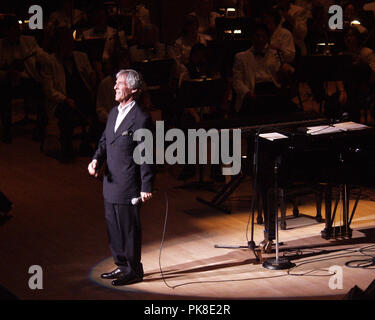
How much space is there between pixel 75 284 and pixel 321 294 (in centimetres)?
181

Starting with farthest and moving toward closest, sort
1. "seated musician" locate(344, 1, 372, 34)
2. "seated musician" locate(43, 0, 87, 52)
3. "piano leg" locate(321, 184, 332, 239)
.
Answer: "seated musician" locate(344, 1, 372, 34), "seated musician" locate(43, 0, 87, 52), "piano leg" locate(321, 184, 332, 239)

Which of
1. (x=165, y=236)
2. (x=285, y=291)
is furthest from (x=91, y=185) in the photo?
(x=285, y=291)

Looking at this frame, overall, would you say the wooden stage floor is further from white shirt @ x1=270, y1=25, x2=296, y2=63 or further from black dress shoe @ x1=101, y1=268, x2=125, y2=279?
white shirt @ x1=270, y1=25, x2=296, y2=63

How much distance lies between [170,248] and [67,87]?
3.97m

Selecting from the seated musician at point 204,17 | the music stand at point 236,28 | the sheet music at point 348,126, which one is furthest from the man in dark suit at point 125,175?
the seated musician at point 204,17

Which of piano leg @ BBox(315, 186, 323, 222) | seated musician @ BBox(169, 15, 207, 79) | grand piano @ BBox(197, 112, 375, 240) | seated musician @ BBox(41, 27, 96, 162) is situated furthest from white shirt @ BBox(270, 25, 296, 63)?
grand piano @ BBox(197, 112, 375, 240)

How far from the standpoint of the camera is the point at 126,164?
5918 millimetres

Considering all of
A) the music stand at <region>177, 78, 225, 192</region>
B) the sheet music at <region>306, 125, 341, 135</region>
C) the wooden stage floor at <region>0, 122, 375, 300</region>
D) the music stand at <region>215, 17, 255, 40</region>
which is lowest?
the wooden stage floor at <region>0, 122, 375, 300</region>

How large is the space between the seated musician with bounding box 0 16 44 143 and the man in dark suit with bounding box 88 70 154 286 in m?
4.56

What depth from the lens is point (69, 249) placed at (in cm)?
687

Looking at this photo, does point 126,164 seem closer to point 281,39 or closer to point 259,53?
point 259,53

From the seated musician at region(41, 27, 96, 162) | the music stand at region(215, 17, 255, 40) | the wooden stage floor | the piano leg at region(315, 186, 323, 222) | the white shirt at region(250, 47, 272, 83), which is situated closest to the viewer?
the wooden stage floor

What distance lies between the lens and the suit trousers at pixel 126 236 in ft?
19.6

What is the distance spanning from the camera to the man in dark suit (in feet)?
19.3
